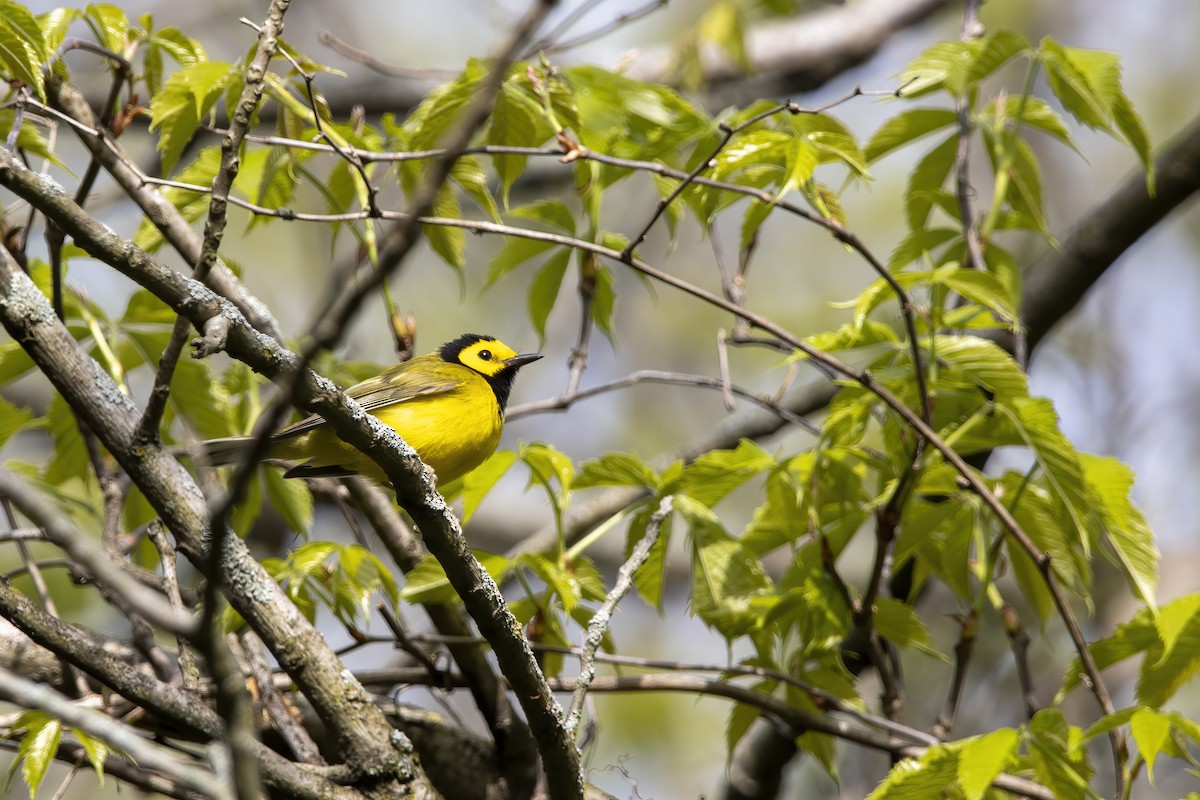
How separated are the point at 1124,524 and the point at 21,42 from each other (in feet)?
11.0

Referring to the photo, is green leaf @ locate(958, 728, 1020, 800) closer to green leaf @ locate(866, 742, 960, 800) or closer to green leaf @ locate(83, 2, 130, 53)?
green leaf @ locate(866, 742, 960, 800)

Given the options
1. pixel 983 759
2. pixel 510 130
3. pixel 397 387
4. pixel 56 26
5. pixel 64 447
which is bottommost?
pixel 983 759

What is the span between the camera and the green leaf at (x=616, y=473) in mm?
3439

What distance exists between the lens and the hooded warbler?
3918 mm

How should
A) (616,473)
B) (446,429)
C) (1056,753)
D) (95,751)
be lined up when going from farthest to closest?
(446,429)
(616,473)
(1056,753)
(95,751)

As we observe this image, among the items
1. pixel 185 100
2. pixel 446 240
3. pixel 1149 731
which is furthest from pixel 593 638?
pixel 185 100

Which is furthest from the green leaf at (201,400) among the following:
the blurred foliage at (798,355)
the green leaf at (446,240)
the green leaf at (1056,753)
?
the green leaf at (1056,753)

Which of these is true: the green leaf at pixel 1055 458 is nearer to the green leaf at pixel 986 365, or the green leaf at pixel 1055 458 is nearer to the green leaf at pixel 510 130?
the green leaf at pixel 986 365

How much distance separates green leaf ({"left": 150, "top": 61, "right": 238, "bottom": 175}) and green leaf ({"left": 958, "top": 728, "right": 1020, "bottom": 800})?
2.79 meters

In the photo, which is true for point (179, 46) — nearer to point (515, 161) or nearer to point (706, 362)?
point (515, 161)

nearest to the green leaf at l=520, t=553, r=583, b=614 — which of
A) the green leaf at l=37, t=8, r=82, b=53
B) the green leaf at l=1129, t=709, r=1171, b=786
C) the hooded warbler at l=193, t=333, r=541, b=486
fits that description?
the hooded warbler at l=193, t=333, r=541, b=486

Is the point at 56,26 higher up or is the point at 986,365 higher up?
the point at 56,26

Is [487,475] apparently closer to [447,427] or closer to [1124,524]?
[447,427]

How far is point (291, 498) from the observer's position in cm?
411
